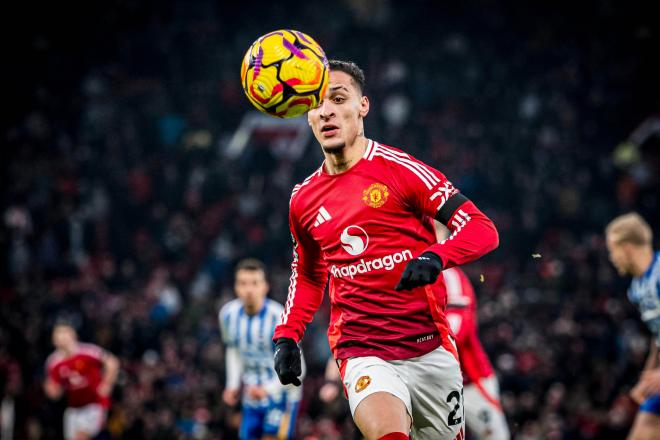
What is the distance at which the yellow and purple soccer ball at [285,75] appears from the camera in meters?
3.95

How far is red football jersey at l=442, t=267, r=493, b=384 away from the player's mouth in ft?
8.30

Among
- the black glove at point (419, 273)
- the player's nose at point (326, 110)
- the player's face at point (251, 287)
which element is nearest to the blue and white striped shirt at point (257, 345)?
the player's face at point (251, 287)

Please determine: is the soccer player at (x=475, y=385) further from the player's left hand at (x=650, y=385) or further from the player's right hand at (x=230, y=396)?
the player's right hand at (x=230, y=396)

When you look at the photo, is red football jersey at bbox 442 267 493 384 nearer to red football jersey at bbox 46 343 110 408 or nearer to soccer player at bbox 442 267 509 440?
soccer player at bbox 442 267 509 440

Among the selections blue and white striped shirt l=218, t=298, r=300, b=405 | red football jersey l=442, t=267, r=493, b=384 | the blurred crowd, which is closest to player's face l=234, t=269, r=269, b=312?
blue and white striped shirt l=218, t=298, r=300, b=405

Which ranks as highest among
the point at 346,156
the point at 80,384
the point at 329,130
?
the point at 329,130

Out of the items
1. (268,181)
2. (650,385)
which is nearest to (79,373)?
(650,385)

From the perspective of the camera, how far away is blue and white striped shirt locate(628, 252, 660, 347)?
561 centimetres

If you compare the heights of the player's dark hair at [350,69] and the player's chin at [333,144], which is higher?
the player's dark hair at [350,69]

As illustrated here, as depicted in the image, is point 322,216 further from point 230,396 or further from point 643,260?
point 230,396

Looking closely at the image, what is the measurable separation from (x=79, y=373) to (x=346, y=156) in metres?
7.24

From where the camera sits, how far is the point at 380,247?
3.96 metres

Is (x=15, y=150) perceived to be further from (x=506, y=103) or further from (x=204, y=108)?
(x=506, y=103)

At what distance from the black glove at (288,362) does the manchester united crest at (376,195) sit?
0.81 metres
